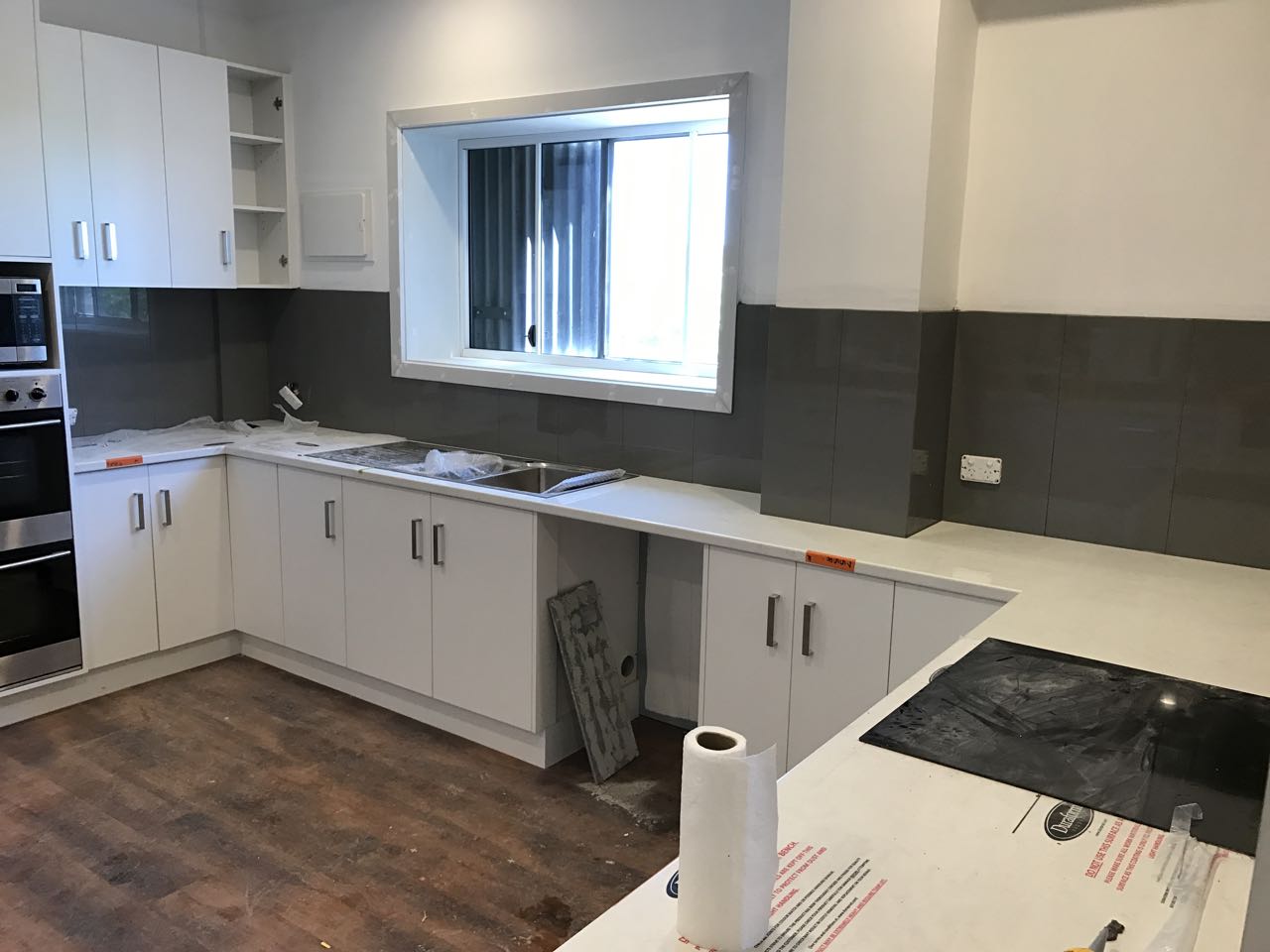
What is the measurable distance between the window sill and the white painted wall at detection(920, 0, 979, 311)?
82cm

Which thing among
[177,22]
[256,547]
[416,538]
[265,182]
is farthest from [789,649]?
[177,22]

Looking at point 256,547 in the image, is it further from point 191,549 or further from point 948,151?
point 948,151

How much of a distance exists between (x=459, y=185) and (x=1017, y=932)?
3.72 meters

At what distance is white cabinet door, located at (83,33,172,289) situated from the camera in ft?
11.7

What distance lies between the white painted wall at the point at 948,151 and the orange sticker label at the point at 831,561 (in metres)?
0.73

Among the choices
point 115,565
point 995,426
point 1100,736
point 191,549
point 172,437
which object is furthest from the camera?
point 172,437

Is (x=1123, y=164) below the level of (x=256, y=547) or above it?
above

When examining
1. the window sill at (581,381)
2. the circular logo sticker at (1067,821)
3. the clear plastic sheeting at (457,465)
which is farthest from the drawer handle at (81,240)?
the circular logo sticker at (1067,821)

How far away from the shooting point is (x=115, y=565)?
11.9 ft

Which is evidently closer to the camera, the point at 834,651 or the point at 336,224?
the point at 834,651

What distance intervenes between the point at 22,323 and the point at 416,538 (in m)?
1.49

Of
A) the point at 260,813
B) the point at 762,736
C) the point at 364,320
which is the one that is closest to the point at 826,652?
the point at 762,736

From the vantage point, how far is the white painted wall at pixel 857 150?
250cm

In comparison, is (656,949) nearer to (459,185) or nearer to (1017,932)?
(1017,932)
